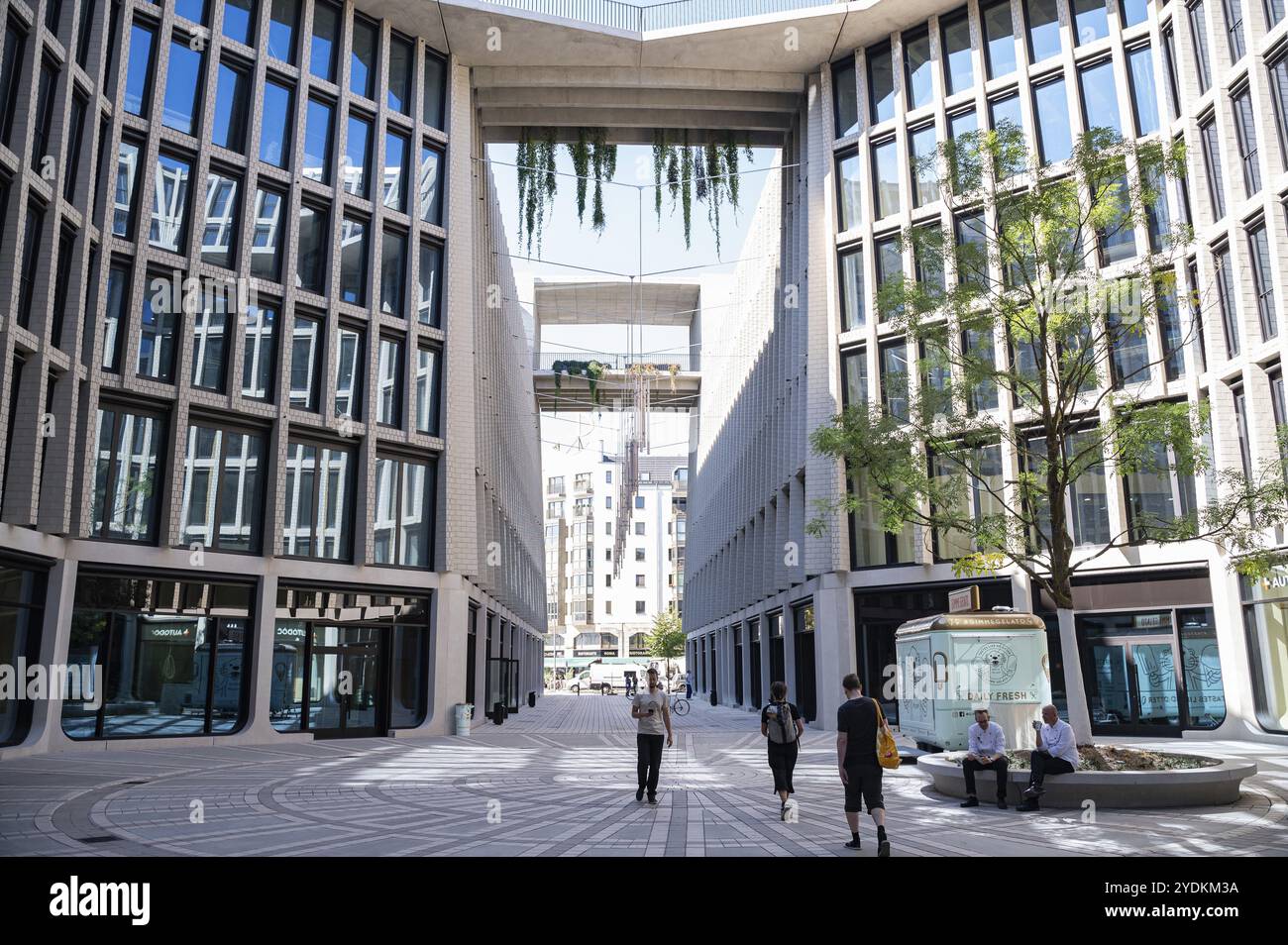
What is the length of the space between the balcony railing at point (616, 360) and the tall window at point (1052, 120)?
110 feet

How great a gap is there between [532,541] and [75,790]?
44953mm

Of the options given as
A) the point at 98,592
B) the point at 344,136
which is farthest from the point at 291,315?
the point at 98,592

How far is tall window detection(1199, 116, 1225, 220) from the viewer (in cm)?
2360

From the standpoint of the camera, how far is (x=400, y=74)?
2938cm

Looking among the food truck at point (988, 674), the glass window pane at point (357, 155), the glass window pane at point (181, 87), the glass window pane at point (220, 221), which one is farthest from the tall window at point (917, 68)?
the glass window pane at point (181, 87)

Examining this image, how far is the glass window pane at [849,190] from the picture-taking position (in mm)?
30781

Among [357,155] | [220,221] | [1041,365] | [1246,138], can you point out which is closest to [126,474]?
[220,221]

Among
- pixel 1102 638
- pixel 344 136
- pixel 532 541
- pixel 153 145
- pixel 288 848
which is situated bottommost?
pixel 288 848

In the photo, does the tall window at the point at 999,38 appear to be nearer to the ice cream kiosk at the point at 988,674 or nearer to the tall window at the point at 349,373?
the ice cream kiosk at the point at 988,674

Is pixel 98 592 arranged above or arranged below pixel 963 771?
above

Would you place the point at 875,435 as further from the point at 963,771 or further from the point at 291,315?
the point at 291,315

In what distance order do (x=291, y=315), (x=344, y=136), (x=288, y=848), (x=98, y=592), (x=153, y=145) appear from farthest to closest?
1. (x=344, y=136)
2. (x=291, y=315)
3. (x=153, y=145)
4. (x=98, y=592)
5. (x=288, y=848)

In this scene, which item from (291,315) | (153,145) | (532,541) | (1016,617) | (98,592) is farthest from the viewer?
(532,541)

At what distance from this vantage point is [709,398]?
197ft
